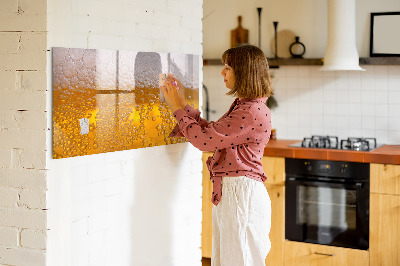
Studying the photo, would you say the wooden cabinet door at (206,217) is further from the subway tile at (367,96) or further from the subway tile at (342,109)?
the subway tile at (367,96)

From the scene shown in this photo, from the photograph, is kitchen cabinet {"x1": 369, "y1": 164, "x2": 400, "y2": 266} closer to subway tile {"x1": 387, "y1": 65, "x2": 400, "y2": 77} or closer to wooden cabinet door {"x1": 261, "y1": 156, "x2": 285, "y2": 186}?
wooden cabinet door {"x1": 261, "y1": 156, "x2": 285, "y2": 186}

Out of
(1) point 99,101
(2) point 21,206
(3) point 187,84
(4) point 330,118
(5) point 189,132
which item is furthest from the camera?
(4) point 330,118

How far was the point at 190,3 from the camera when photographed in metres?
3.06

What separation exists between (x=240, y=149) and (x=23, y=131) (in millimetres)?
982

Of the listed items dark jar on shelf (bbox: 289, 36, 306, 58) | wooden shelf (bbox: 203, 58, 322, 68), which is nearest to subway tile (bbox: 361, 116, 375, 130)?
wooden shelf (bbox: 203, 58, 322, 68)

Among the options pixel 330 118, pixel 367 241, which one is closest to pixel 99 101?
pixel 367 241

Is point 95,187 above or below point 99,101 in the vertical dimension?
below

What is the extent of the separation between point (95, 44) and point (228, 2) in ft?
9.43

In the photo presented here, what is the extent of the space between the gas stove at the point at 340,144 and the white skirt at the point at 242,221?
1663mm

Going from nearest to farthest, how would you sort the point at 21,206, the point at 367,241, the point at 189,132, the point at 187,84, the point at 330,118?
the point at 21,206 < the point at 189,132 < the point at 187,84 < the point at 367,241 < the point at 330,118

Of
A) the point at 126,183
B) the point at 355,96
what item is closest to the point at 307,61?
the point at 355,96

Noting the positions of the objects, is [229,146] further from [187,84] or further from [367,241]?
[367,241]

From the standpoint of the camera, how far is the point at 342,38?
447 centimetres

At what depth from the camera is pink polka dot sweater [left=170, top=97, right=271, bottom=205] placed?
2662 mm
